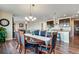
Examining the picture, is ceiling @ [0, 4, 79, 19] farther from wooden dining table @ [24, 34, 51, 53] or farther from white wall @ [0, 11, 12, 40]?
wooden dining table @ [24, 34, 51, 53]

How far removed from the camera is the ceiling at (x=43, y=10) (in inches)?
101

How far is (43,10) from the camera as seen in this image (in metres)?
2.63

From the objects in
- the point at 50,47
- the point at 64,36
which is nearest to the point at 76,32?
the point at 64,36

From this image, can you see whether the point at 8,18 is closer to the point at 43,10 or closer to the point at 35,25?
the point at 35,25

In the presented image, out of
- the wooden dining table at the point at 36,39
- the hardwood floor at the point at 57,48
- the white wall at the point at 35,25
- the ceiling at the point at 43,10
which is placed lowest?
the hardwood floor at the point at 57,48

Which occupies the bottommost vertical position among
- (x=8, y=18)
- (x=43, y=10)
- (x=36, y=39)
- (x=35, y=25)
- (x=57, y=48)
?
(x=57, y=48)

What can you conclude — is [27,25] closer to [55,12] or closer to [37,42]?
[37,42]

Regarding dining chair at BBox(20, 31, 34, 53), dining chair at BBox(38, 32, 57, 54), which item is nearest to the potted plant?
dining chair at BBox(20, 31, 34, 53)

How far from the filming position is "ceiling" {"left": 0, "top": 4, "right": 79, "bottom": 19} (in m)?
2.57

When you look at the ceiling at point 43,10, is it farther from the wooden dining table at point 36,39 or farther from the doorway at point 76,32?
the wooden dining table at point 36,39

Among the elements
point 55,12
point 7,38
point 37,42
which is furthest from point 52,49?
point 7,38

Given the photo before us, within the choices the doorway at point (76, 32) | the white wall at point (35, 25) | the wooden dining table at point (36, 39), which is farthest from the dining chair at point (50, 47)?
the doorway at point (76, 32)
